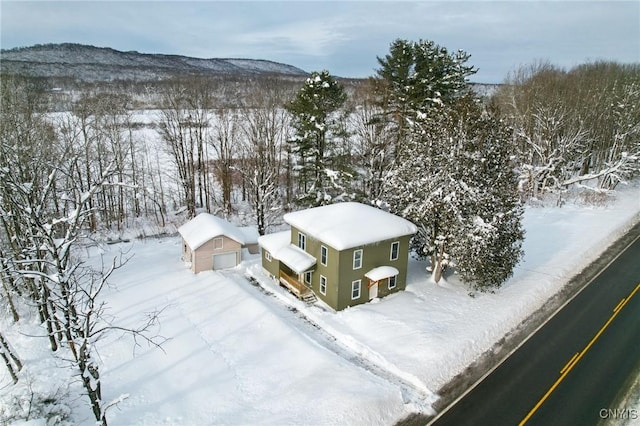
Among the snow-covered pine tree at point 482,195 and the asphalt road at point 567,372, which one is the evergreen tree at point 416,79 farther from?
the asphalt road at point 567,372

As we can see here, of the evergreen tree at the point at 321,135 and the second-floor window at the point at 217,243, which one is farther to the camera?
the evergreen tree at the point at 321,135

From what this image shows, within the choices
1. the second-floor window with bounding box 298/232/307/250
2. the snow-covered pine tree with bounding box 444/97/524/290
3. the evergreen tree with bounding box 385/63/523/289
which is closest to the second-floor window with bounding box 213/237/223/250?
the second-floor window with bounding box 298/232/307/250

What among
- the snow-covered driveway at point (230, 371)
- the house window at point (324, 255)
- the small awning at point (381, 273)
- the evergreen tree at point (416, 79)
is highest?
the evergreen tree at point (416, 79)

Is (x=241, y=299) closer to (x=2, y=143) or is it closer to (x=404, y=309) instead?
(x=404, y=309)

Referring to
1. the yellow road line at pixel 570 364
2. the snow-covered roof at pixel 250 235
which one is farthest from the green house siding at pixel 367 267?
the snow-covered roof at pixel 250 235

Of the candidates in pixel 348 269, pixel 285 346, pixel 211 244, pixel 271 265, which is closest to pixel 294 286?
pixel 271 265
